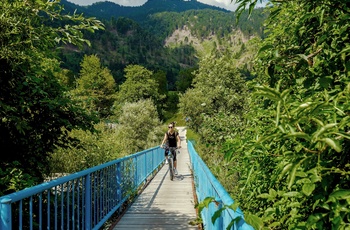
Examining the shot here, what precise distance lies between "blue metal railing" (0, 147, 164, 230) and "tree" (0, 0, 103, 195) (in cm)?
52

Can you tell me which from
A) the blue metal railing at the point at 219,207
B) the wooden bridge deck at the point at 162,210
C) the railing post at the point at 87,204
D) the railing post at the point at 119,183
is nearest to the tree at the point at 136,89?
the wooden bridge deck at the point at 162,210

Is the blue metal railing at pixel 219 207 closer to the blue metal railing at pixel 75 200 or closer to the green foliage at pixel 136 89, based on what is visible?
the blue metal railing at pixel 75 200

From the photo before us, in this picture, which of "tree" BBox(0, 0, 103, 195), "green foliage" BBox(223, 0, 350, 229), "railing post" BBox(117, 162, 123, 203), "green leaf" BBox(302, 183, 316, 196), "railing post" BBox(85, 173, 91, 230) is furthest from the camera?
"railing post" BBox(117, 162, 123, 203)

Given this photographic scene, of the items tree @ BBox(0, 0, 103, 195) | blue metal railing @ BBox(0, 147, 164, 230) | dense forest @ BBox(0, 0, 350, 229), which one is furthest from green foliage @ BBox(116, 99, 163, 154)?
tree @ BBox(0, 0, 103, 195)

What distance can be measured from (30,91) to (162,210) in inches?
153

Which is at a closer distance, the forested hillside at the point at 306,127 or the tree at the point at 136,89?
the forested hillside at the point at 306,127

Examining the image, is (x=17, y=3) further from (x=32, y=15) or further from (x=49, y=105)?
(x=49, y=105)

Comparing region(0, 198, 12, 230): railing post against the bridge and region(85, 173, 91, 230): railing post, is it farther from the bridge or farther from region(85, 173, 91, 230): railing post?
region(85, 173, 91, 230): railing post

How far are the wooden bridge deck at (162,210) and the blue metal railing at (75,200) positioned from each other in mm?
369

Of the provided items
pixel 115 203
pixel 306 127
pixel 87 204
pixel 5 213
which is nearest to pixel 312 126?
pixel 306 127

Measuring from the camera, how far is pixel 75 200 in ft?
23.3

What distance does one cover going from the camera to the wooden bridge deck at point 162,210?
6.05 metres

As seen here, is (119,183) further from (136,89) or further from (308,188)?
(136,89)

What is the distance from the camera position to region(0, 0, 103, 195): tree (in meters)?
4.05
